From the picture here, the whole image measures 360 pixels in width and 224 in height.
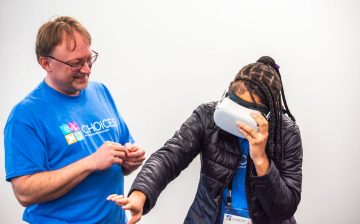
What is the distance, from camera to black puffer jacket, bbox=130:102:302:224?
1229mm

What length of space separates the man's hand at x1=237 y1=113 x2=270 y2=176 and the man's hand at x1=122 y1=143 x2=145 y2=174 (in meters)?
0.48

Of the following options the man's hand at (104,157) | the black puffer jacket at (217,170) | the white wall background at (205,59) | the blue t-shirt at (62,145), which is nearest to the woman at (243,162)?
the black puffer jacket at (217,170)

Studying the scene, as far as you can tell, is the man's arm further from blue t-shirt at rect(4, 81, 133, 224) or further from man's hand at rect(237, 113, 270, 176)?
man's hand at rect(237, 113, 270, 176)

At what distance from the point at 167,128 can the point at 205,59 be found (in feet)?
1.76

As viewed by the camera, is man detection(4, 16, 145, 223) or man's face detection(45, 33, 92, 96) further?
man's face detection(45, 33, 92, 96)

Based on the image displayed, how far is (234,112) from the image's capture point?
1.18 meters

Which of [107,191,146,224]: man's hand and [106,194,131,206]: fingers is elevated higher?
[106,194,131,206]: fingers

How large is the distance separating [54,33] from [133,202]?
0.69m

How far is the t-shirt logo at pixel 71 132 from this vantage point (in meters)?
1.33

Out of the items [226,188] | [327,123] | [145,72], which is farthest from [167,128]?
[226,188]

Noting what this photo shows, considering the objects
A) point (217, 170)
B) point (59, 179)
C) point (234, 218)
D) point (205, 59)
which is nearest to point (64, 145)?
point (59, 179)

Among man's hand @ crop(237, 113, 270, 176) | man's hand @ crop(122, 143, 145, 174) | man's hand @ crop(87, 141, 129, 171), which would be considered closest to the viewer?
man's hand @ crop(237, 113, 270, 176)

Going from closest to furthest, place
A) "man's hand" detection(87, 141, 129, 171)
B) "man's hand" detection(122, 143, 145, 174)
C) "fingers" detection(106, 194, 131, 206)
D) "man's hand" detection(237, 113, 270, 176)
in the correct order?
1. "fingers" detection(106, 194, 131, 206)
2. "man's hand" detection(237, 113, 270, 176)
3. "man's hand" detection(87, 141, 129, 171)
4. "man's hand" detection(122, 143, 145, 174)

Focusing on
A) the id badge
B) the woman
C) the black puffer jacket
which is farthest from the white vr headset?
the id badge
